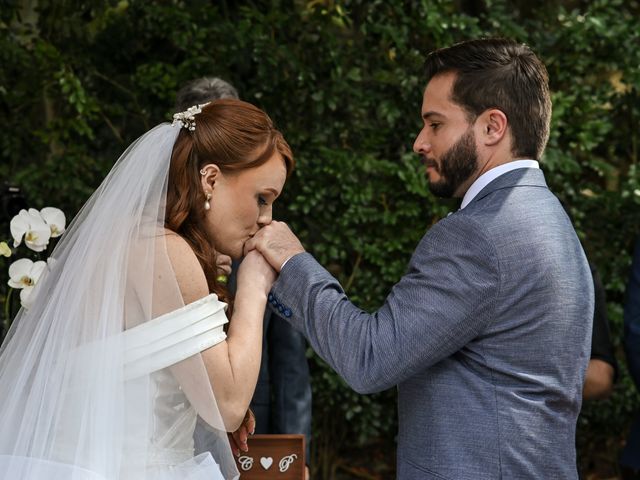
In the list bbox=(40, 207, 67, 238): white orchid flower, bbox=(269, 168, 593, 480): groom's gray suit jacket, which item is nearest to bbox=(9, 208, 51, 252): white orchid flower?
bbox=(40, 207, 67, 238): white orchid flower

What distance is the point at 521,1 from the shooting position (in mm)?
5484

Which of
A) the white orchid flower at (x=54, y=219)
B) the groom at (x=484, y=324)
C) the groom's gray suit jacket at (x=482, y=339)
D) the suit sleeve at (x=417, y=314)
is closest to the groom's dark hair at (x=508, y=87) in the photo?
the groom at (x=484, y=324)

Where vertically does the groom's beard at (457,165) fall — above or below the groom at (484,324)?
above

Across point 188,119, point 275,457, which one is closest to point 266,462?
point 275,457

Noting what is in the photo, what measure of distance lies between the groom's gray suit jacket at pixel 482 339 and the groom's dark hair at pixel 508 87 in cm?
17

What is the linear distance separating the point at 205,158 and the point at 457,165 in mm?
656

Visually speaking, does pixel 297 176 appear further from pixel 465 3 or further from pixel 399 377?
pixel 399 377

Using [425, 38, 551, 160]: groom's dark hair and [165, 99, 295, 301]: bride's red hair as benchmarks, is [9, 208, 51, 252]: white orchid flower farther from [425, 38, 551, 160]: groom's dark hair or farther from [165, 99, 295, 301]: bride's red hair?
[425, 38, 551, 160]: groom's dark hair

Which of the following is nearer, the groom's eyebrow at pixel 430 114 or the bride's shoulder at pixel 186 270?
the bride's shoulder at pixel 186 270

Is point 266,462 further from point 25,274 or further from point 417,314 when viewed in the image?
point 25,274

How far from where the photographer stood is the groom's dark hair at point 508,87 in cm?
238

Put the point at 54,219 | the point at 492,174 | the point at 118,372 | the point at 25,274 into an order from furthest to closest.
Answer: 1. the point at 54,219
2. the point at 25,274
3. the point at 492,174
4. the point at 118,372

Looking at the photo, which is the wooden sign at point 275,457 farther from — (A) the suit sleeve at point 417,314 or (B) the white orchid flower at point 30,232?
(B) the white orchid flower at point 30,232

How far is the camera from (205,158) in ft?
7.75
